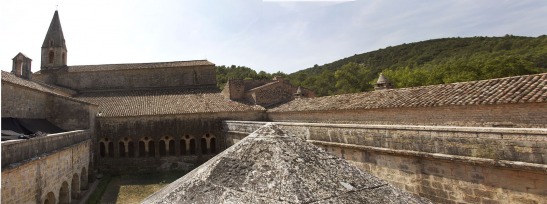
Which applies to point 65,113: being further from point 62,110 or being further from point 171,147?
point 171,147

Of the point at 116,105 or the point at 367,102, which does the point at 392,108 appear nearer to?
the point at 367,102

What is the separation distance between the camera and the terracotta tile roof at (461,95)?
1145cm

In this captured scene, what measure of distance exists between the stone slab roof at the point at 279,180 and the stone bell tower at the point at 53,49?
3596cm

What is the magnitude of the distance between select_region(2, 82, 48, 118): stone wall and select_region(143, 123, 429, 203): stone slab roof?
59.4ft

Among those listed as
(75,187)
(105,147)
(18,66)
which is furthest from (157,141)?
(18,66)

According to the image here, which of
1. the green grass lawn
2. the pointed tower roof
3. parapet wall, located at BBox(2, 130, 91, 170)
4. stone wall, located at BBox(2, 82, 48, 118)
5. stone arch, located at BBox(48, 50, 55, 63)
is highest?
the pointed tower roof

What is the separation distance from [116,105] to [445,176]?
2401cm

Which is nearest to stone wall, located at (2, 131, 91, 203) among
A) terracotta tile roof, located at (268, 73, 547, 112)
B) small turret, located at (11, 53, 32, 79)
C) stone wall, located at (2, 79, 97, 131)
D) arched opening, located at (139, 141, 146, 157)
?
stone wall, located at (2, 79, 97, 131)

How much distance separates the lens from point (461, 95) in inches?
531

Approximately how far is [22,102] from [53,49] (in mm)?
17031

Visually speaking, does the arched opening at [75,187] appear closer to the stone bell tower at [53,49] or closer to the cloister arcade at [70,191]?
the cloister arcade at [70,191]

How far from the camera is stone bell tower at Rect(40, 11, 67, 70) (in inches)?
1258

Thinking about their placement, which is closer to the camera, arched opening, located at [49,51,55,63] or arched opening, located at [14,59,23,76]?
arched opening, located at [14,59,23,76]

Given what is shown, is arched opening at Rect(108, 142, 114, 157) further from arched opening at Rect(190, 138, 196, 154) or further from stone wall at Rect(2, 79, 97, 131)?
arched opening at Rect(190, 138, 196, 154)
